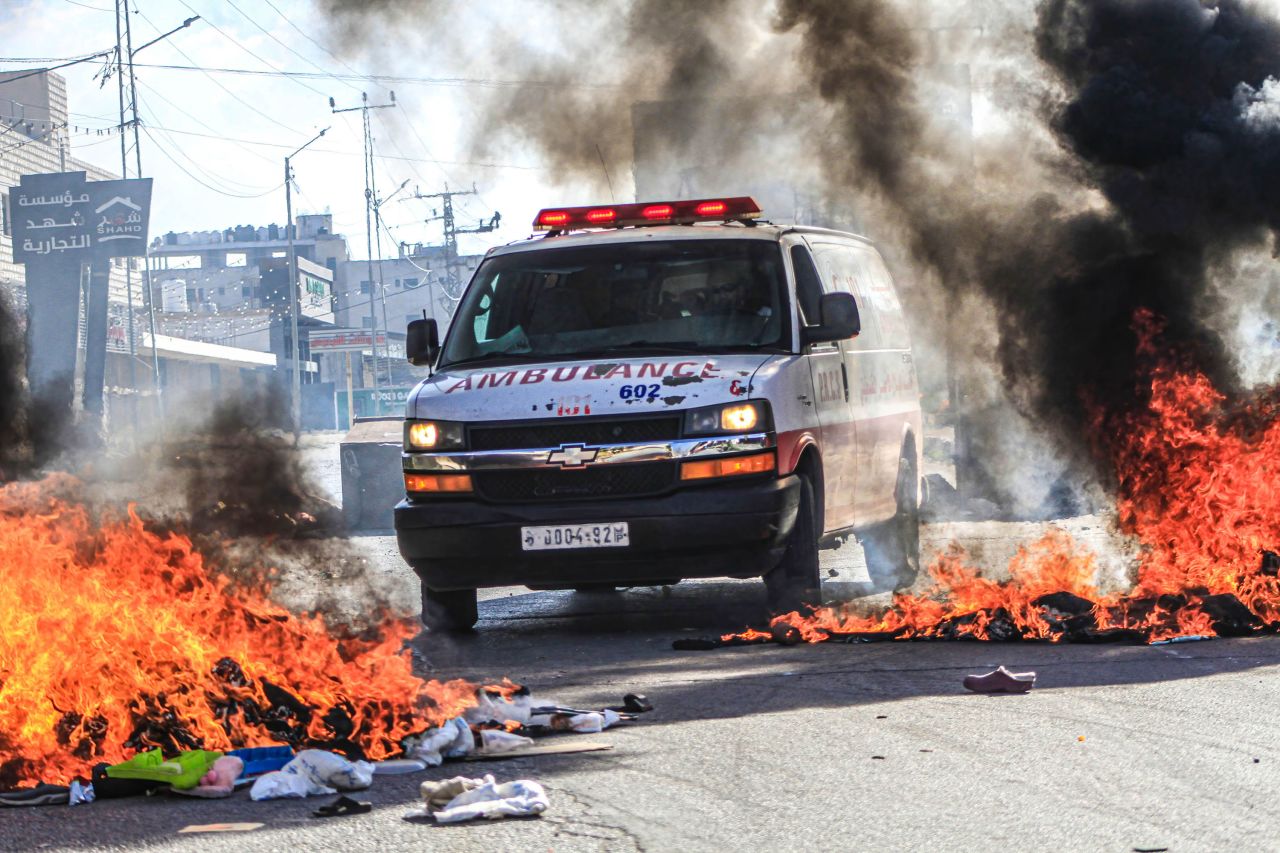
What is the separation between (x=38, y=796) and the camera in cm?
557

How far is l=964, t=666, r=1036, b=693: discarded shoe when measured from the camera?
7.29m

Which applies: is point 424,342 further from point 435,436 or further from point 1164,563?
point 1164,563

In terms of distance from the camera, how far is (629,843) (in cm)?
483

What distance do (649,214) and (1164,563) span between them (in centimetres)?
362

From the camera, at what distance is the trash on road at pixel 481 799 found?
5184mm

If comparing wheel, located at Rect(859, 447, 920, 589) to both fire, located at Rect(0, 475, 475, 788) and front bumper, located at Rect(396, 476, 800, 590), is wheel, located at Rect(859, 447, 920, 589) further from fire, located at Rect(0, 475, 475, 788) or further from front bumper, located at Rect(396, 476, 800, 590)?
fire, located at Rect(0, 475, 475, 788)

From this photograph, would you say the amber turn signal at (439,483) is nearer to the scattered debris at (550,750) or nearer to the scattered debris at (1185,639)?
the scattered debris at (550,750)

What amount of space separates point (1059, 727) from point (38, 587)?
3771 mm

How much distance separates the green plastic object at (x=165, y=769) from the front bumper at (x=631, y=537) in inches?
128

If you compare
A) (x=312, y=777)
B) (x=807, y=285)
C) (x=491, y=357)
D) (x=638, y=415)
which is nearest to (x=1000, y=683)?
(x=638, y=415)

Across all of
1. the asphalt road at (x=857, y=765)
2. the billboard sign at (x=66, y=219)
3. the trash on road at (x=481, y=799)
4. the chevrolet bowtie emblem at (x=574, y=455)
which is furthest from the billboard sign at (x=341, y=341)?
the trash on road at (x=481, y=799)

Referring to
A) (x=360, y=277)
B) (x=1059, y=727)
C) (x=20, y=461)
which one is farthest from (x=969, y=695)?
(x=360, y=277)

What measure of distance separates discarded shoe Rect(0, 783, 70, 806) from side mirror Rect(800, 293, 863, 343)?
5063 mm

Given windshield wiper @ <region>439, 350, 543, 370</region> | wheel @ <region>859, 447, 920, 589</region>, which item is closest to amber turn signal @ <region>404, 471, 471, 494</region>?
windshield wiper @ <region>439, 350, 543, 370</region>
